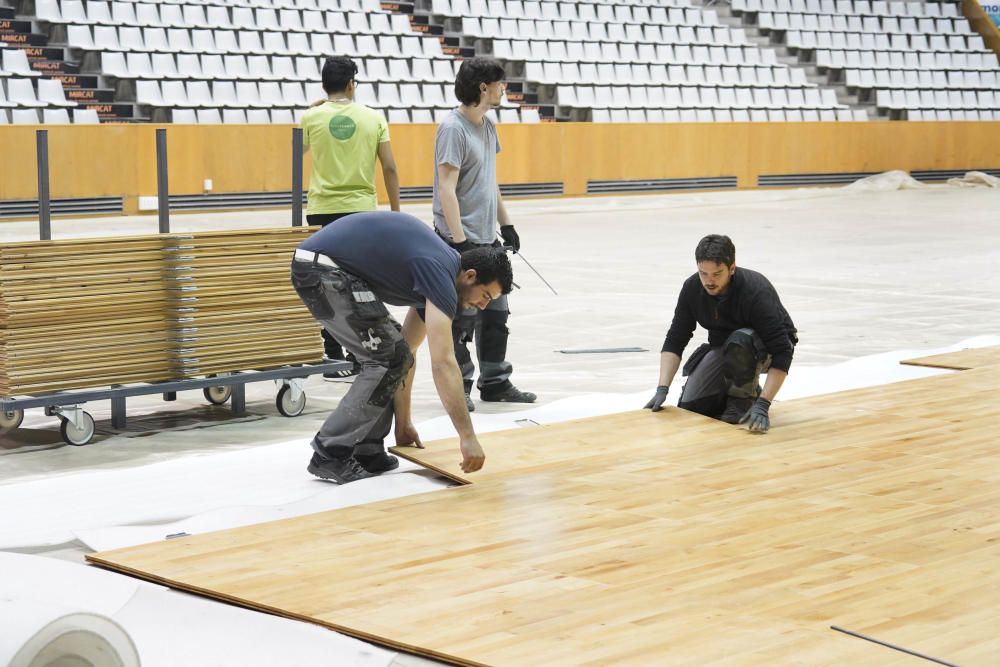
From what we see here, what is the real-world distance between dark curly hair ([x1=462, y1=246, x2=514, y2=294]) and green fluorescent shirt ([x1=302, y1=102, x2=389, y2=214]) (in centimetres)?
239

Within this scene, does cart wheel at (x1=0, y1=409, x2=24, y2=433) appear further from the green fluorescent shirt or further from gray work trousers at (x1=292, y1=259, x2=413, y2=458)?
the green fluorescent shirt

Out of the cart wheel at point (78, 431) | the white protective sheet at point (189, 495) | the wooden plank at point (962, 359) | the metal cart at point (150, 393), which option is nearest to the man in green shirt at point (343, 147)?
the metal cart at point (150, 393)

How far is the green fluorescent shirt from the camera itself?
21.7ft

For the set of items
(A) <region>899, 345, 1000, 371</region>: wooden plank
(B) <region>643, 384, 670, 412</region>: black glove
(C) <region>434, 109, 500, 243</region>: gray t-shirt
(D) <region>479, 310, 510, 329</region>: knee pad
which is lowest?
(A) <region>899, 345, 1000, 371</region>: wooden plank

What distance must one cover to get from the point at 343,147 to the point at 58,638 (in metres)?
4.18

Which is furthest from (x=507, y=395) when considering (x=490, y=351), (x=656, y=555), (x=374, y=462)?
(x=656, y=555)

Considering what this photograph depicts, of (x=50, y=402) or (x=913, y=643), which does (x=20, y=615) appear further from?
(x=50, y=402)

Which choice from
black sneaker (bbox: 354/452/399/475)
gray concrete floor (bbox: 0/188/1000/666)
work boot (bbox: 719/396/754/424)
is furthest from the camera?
gray concrete floor (bbox: 0/188/1000/666)

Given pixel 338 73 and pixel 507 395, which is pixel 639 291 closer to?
pixel 507 395

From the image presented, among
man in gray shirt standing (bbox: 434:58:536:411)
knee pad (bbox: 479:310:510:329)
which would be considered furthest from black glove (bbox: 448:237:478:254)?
knee pad (bbox: 479:310:510:329)

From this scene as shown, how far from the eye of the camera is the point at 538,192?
1972 cm

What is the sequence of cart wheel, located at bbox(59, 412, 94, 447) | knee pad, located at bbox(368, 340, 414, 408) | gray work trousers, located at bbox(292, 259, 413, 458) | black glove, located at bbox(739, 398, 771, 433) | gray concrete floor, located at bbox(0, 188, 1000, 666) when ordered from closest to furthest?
gray work trousers, located at bbox(292, 259, 413, 458) < knee pad, located at bbox(368, 340, 414, 408) < black glove, located at bbox(739, 398, 771, 433) < cart wheel, located at bbox(59, 412, 94, 447) < gray concrete floor, located at bbox(0, 188, 1000, 666)

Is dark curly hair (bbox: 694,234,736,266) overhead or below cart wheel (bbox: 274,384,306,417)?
overhead

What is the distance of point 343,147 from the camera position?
6625mm
